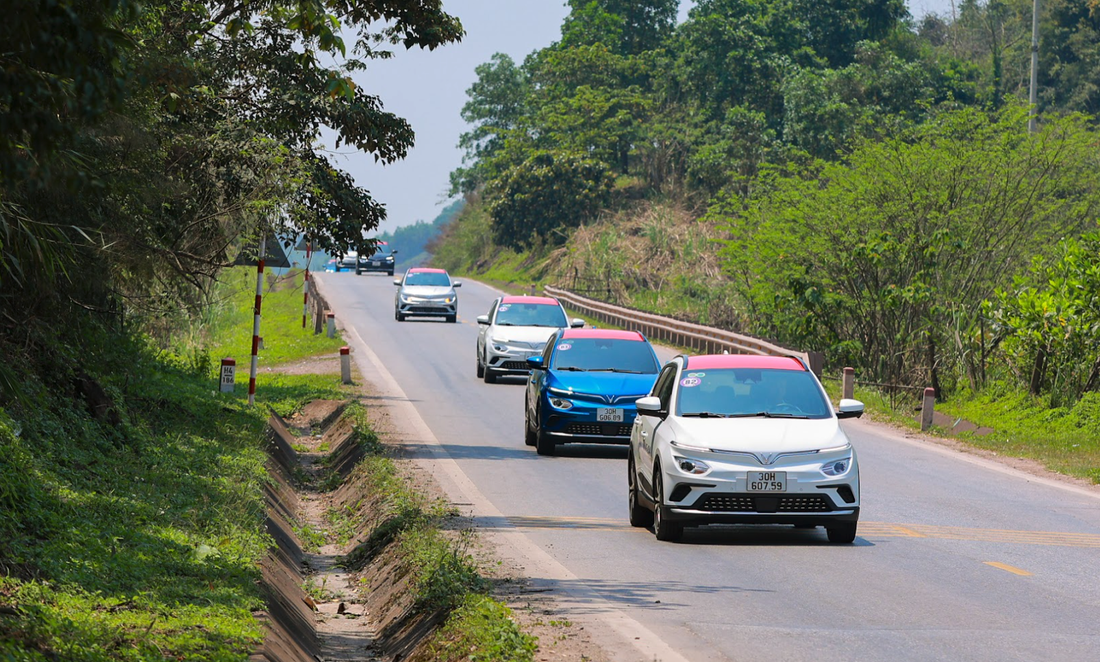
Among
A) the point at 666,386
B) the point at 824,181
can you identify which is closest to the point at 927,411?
the point at 666,386

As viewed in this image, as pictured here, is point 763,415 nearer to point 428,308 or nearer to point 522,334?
point 522,334

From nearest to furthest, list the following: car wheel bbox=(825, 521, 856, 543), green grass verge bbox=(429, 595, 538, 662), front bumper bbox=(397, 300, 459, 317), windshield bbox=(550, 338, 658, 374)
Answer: green grass verge bbox=(429, 595, 538, 662), car wheel bbox=(825, 521, 856, 543), windshield bbox=(550, 338, 658, 374), front bumper bbox=(397, 300, 459, 317)

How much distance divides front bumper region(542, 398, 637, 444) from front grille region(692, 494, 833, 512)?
246 inches

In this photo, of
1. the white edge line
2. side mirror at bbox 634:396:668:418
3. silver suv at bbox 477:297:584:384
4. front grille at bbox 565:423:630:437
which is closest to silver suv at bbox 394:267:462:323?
silver suv at bbox 477:297:584:384

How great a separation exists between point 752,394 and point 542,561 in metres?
3.16

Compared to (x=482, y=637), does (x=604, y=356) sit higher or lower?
higher

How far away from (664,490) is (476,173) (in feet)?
330

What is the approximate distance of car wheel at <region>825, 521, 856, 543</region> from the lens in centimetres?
1263

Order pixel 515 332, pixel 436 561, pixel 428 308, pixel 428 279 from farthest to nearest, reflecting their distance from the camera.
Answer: pixel 428 279 < pixel 428 308 < pixel 515 332 < pixel 436 561

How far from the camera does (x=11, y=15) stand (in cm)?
477

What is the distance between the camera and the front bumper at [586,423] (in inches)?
739

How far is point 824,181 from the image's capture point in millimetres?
41031

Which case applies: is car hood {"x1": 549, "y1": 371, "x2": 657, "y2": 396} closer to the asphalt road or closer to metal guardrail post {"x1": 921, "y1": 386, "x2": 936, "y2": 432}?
the asphalt road

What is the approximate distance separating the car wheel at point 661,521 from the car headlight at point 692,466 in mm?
301
